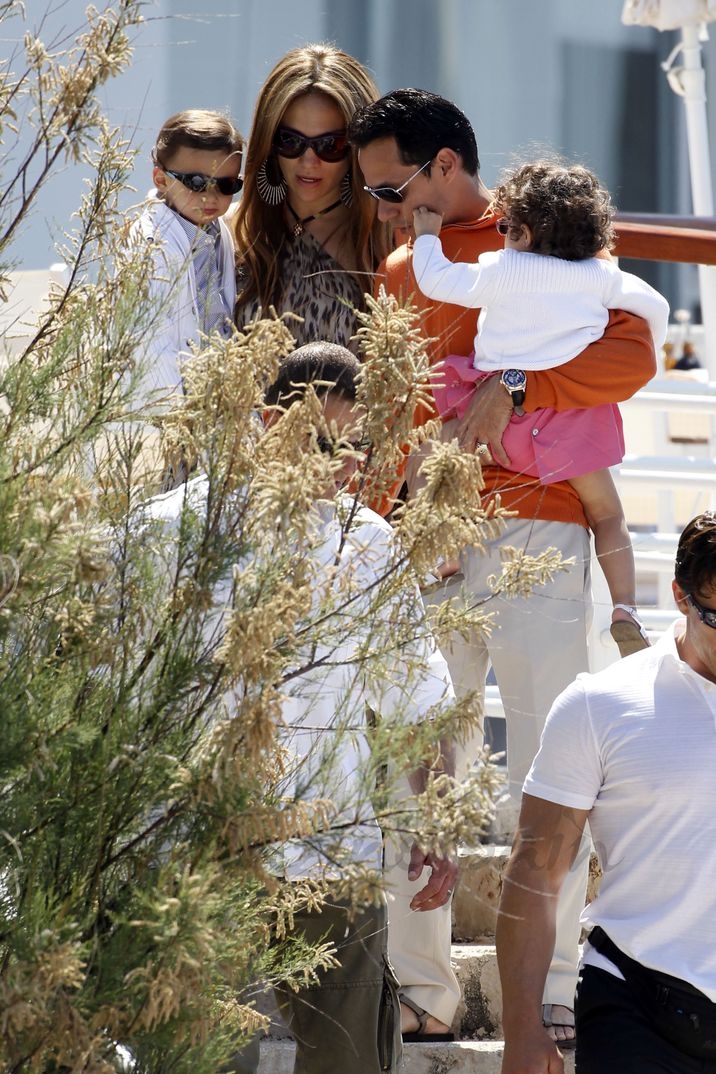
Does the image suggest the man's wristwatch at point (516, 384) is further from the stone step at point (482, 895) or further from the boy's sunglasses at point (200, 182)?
the stone step at point (482, 895)

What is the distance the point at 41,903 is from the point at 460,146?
210 cm

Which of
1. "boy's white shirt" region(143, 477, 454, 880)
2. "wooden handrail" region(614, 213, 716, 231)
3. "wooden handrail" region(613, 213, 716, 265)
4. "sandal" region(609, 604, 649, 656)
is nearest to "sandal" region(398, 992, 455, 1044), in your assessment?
"sandal" region(609, 604, 649, 656)

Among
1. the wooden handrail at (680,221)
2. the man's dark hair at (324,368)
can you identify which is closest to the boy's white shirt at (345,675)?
the man's dark hair at (324,368)

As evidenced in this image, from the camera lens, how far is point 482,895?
343 cm

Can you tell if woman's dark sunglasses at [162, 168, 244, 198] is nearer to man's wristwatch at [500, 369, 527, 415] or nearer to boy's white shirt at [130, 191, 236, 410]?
man's wristwatch at [500, 369, 527, 415]

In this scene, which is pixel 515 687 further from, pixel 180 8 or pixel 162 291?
pixel 180 8

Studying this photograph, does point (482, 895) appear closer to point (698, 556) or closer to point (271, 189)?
point (698, 556)

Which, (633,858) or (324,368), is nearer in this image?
(324,368)

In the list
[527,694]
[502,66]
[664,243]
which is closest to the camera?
[527,694]

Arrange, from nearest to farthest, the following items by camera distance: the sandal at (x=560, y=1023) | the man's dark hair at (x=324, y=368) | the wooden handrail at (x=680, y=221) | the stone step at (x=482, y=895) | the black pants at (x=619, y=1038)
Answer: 1. the man's dark hair at (x=324, y=368)
2. the black pants at (x=619, y=1038)
3. the sandal at (x=560, y=1023)
4. the stone step at (x=482, y=895)
5. the wooden handrail at (x=680, y=221)

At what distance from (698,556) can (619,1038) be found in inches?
30.1

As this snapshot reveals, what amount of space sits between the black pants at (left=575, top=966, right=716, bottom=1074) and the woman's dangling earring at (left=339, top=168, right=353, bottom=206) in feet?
5.56

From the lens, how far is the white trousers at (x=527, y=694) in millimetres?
2924

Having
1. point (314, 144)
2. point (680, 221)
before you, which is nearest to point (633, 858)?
point (314, 144)
